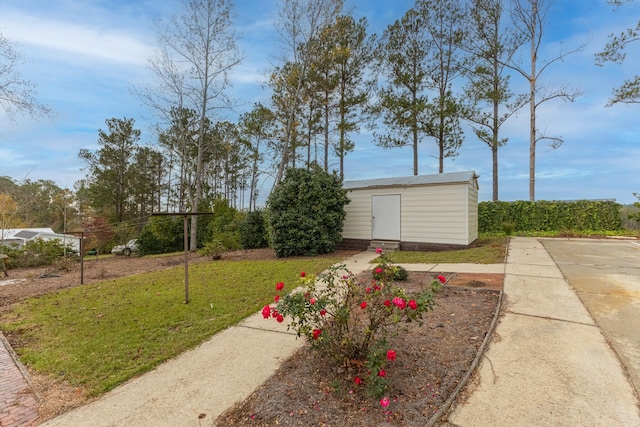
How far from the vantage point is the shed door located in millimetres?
9660

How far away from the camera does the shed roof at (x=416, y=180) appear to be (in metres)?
8.84

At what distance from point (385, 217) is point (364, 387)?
320 inches

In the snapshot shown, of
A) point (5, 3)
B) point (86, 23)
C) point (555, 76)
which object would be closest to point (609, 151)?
point (555, 76)

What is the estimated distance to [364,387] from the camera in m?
2.04

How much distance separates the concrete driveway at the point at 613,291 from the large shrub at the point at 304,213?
19.3 ft

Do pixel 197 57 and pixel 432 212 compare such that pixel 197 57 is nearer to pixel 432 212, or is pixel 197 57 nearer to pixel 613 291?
pixel 432 212

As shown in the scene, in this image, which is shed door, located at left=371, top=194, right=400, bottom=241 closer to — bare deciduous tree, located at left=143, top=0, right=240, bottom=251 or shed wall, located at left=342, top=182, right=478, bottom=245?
shed wall, located at left=342, top=182, right=478, bottom=245

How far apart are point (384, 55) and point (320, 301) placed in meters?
17.2

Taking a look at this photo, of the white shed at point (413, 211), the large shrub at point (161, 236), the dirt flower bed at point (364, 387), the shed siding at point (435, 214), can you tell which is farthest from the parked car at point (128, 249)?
the dirt flower bed at point (364, 387)

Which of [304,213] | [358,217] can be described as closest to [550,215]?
[358,217]

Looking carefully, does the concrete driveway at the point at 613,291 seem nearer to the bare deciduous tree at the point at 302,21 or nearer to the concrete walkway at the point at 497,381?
the concrete walkway at the point at 497,381

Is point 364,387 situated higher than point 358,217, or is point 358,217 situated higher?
point 358,217

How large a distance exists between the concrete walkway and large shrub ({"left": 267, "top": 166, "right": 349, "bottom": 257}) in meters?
5.62

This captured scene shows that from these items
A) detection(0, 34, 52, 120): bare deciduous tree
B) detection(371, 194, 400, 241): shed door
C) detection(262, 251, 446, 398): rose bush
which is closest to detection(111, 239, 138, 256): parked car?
detection(0, 34, 52, 120): bare deciduous tree
